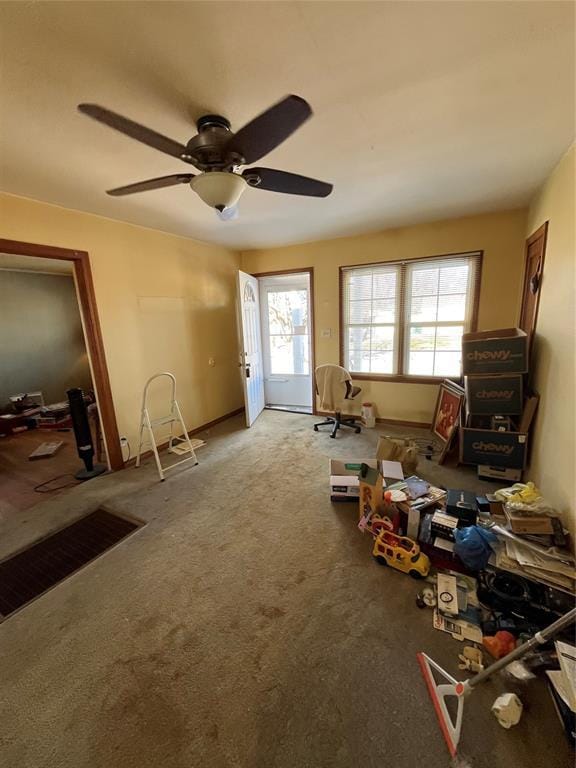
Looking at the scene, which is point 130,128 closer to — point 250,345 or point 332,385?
point 332,385

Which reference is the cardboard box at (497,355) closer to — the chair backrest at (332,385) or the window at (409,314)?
the window at (409,314)

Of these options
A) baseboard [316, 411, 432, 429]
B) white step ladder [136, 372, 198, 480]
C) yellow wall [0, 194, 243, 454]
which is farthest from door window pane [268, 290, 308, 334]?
white step ladder [136, 372, 198, 480]

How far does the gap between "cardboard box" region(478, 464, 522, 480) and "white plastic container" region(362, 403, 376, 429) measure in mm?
1481

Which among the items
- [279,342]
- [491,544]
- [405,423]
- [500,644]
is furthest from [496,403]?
[279,342]

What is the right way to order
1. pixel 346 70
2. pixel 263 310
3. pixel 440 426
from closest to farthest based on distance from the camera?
pixel 346 70 → pixel 440 426 → pixel 263 310

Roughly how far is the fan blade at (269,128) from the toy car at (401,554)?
210 centimetres

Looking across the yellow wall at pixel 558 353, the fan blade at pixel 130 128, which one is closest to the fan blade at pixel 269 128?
the fan blade at pixel 130 128

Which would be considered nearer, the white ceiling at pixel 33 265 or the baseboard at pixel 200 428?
the baseboard at pixel 200 428

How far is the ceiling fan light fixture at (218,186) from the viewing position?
1420mm

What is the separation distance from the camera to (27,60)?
113 centimetres

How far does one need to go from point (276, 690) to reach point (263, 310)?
4271 millimetres

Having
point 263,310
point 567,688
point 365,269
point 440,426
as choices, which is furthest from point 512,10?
point 263,310

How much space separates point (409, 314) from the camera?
3.75 meters

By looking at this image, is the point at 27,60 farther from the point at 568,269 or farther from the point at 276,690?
the point at 568,269
